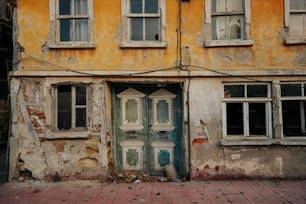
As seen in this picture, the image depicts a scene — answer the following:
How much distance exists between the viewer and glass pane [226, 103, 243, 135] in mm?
7379

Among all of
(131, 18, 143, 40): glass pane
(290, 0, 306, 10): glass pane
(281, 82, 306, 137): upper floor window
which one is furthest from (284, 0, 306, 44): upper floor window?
(131, 18, 143, 40): glass pane

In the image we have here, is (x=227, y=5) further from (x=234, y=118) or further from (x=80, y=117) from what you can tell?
(x=80, y=117)

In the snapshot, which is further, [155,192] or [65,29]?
[65,29]

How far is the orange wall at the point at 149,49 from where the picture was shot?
23.8 feet

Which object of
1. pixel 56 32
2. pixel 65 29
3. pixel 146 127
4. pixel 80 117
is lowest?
pixel 146 127

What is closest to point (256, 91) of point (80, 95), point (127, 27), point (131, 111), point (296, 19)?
point (296, 19)

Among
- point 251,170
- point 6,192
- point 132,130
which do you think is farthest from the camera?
point 132,130

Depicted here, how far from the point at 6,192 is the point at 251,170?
6.40m

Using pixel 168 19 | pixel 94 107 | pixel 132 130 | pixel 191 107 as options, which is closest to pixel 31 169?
pixel 94 107

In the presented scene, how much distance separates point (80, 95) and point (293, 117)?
6120 millimetres

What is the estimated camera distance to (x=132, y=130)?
779 centimetres

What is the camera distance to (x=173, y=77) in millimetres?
7297

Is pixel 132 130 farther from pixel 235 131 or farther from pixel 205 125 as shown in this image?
pixel 235 131

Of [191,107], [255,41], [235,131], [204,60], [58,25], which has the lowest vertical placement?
[235,131]
